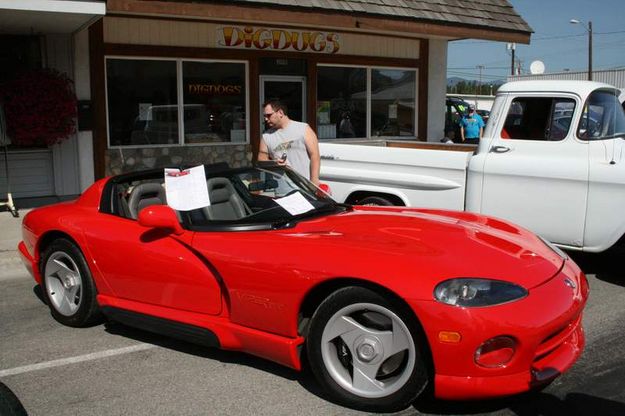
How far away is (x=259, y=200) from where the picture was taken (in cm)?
447

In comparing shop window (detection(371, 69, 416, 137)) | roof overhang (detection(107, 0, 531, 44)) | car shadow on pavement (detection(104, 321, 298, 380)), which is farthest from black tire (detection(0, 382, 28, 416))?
shop window (detection(371, 69, 416, 137))

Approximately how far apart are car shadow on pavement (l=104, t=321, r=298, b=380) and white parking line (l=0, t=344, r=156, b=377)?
0.13m

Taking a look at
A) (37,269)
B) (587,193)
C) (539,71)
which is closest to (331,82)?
(587,193)

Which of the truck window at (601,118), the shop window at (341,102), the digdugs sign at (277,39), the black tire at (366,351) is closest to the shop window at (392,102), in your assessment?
the shop window at (341,102)

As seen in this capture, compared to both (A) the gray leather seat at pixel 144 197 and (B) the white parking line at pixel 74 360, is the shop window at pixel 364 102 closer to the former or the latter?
(A) the gray leather seat at pixel 144 197

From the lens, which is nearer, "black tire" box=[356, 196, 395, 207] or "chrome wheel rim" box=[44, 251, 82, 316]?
"chrome wheel rim" box=[44, 251, 82, 316]

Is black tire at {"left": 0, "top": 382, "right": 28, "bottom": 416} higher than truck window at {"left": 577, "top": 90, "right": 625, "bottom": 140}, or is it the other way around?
truck window at {"left": 577, "top": 90, "right": 625, "bottom": 140}

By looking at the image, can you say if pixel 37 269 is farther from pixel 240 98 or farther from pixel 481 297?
pixel 240 98

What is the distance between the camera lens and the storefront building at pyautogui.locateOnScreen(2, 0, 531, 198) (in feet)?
34.8

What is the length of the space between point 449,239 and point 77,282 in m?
2.72

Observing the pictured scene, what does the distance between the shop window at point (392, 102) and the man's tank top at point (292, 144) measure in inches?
306

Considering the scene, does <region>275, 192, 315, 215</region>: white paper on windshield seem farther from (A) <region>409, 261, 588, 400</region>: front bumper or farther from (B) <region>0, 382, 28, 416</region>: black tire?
(B) <region>0, 382, 28, 416</region>: black tire

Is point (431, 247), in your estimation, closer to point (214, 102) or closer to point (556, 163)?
point (556, 163)

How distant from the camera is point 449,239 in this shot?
12.2 ft
